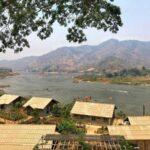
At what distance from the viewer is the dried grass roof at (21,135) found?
2442 centimetres

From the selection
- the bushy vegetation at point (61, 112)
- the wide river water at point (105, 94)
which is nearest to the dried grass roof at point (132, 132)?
the bushy vegetation at point (61, 112)

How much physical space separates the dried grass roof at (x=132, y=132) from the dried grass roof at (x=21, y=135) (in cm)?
534

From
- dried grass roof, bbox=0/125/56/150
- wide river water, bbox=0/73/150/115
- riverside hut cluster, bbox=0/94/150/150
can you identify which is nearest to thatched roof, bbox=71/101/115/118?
riverside hut cluster, bbox=0/94/150/150

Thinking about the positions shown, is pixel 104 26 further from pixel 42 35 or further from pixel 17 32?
pixel 17 32

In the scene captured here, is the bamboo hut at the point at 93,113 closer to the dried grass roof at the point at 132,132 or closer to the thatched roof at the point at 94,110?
the thatched roof at the point at 94,110

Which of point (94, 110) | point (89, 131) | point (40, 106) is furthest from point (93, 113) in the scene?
point (40, 106)

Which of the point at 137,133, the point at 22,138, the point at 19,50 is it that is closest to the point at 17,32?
the point at 19,50

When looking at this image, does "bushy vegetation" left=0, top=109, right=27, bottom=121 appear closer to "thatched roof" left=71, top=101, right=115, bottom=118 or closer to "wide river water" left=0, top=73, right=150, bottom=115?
"thatched roof" left=71, top=101, right=115, bottom=118

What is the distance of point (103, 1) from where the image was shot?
39.7ft

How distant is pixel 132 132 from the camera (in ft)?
93.6

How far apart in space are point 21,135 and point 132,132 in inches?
358

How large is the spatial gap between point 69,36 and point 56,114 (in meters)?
35.2

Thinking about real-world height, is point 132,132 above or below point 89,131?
above

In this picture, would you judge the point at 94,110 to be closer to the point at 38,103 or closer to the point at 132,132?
the point at 38,103
